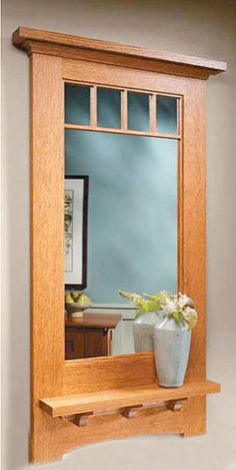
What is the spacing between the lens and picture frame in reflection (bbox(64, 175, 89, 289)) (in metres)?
2.10

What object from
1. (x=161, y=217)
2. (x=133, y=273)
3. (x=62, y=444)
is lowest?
(x=62, y=444)

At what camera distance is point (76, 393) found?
2.10 meters

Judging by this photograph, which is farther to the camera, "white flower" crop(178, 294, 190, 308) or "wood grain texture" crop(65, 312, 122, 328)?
"white flower" crop(178, 294, 190, 308)

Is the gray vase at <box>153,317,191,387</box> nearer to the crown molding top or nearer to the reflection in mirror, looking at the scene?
the reflection in mirror

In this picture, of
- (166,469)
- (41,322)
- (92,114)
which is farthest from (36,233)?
(166,469)

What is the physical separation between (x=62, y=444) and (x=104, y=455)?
0.18 m

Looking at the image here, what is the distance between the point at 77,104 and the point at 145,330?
0.74 metres

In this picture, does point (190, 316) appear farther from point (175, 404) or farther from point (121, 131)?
point (121, 131)

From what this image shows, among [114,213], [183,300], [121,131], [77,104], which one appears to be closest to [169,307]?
[183,300]

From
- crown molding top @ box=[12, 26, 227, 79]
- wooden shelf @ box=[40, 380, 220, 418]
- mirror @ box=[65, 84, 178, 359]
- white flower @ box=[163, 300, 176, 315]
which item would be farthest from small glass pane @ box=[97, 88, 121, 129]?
wooden shelf @ box=[40, 380, 220, 418]

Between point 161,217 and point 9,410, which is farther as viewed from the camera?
point 161,217

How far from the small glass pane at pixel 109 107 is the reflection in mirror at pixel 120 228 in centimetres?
4

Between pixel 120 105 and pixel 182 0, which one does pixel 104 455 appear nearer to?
pixel 120 105

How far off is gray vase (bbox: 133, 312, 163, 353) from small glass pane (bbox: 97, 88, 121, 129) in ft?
2.00
